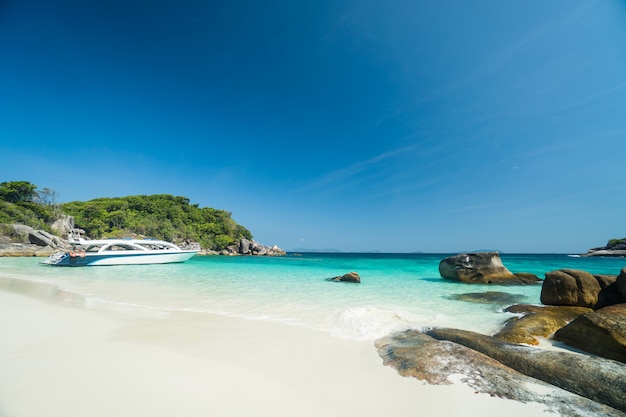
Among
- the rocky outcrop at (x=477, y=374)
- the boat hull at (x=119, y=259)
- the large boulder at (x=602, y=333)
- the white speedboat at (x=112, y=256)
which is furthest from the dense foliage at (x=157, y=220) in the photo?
the large boulder at (x=602, y=333)

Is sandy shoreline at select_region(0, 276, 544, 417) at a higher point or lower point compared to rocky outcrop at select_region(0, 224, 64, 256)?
lower

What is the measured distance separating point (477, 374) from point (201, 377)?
3372 millimetres

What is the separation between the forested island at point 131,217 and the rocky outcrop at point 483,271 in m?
51.5

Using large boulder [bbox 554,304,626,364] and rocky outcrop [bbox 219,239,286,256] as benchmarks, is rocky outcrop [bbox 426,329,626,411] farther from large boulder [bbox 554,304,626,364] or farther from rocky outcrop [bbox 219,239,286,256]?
rocky outcrop [bbox 219,239,286,256]

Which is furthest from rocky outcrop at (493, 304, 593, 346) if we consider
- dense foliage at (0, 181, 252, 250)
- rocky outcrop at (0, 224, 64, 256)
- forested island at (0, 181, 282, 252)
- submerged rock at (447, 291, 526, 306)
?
dense foliage at (0, 181, 252, 250)

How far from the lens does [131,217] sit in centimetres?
5697

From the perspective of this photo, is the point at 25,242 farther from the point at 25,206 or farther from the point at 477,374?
the point at 477,374

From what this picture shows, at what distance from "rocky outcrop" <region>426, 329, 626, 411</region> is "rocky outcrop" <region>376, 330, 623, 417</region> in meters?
0.26

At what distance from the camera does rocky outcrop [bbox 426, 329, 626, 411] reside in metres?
2.76

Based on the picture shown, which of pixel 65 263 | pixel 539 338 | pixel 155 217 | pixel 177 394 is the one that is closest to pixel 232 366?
pixel 177 394

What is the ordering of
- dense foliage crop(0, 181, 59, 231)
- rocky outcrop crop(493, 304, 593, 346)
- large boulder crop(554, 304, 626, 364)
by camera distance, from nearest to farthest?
large boulder crop(554, 304, 626, 364) < rocky outcrop crop(493, 304, 593, 346) < dense foliage crop(0, 181, 59, 231)

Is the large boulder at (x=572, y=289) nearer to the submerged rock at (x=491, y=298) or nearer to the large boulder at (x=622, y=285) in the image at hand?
the large boulder at (x=622, y=285)

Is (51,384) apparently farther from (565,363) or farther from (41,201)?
(41,201)

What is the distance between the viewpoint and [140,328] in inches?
198
